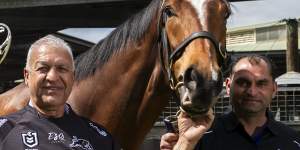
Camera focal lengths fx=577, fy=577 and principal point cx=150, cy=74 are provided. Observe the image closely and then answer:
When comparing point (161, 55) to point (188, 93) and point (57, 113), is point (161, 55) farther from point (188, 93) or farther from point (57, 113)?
point (57, 113)

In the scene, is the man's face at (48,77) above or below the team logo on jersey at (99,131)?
above

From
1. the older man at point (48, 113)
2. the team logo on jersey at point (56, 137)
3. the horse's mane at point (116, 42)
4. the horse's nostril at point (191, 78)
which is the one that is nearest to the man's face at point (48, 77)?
the older man at point (48, 113)

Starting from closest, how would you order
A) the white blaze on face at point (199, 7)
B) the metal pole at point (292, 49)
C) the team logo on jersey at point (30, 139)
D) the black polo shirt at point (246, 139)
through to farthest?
the team logo on jersey at point (30, 139)
the black polo shirt at point (246, 139)
the white blaze on face at point (199, 7)
the metal pole at point (292, 49)

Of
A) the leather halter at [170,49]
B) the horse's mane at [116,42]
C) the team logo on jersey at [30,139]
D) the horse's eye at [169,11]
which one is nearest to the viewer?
the team logo on jersey at [30,139]

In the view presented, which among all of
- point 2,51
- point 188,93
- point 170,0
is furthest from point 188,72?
point 2,51

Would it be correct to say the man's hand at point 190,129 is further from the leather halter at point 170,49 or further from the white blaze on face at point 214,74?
the leather halter at point 170,49

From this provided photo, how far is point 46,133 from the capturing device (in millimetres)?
2418

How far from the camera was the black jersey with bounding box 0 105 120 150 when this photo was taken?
2.36 m

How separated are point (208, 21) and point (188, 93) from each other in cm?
47

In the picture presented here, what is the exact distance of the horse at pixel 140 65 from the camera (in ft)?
10.8

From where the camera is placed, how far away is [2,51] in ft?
13.2

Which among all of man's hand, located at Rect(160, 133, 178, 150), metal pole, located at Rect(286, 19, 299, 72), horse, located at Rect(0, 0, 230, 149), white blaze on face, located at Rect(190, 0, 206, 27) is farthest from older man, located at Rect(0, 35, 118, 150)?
metal pole, located at Rect(286, 19, 299, 72)

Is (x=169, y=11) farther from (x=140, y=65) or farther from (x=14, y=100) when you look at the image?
(x=14, y=100)

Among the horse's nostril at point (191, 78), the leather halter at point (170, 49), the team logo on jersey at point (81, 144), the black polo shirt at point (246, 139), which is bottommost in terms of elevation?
the black polo shirt at point (246, 139)
